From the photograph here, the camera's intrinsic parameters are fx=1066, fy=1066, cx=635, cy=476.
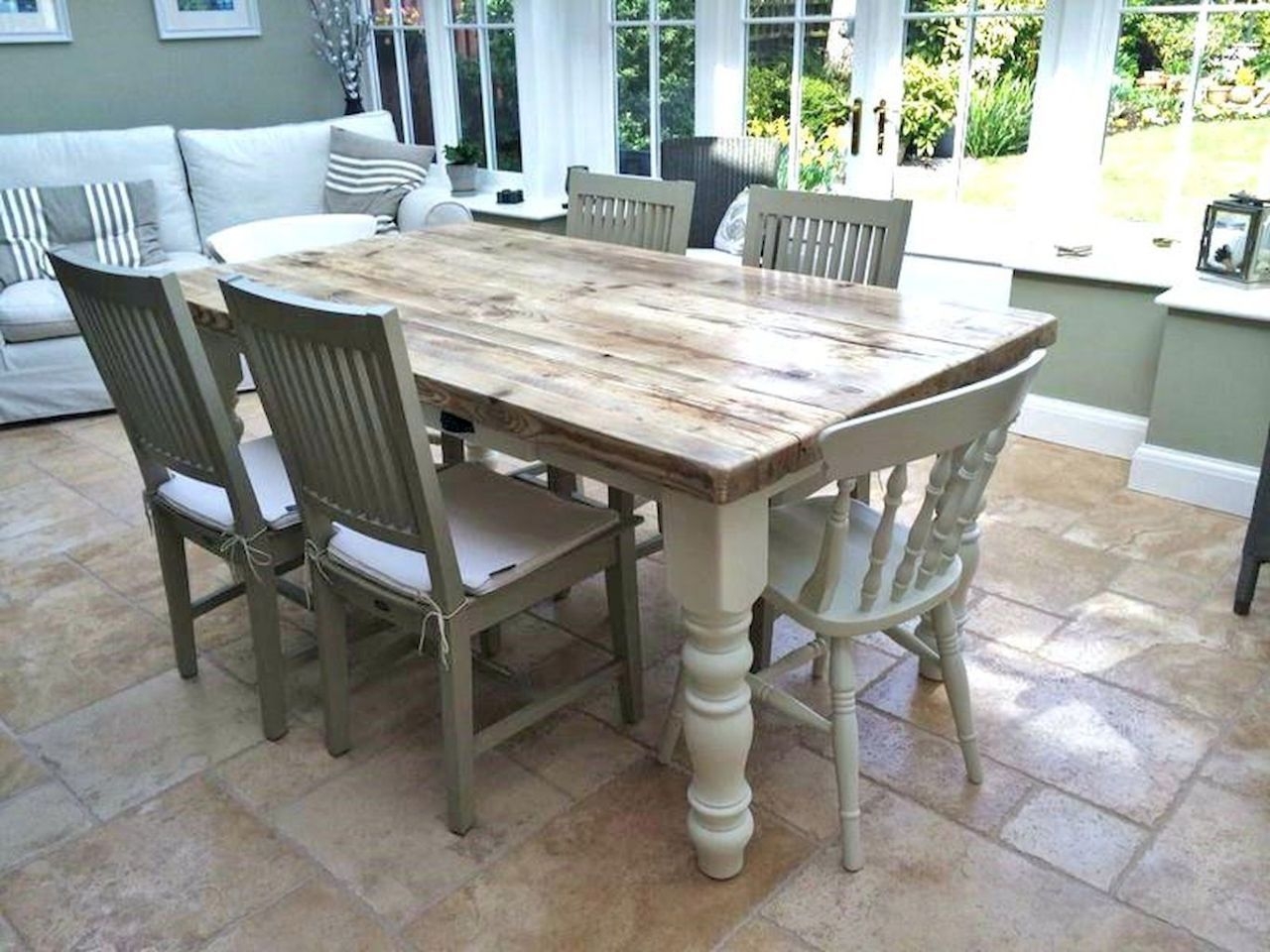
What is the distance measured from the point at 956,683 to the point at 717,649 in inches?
22.6

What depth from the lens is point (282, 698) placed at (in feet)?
6.99

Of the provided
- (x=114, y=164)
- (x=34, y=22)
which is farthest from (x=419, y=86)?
(x=34, y=22)

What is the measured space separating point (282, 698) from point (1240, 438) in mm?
2593

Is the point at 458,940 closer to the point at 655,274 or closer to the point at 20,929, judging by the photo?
the point at 20,929

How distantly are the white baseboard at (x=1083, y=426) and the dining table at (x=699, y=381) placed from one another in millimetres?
1510

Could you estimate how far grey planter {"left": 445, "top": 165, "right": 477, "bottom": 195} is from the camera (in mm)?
4984

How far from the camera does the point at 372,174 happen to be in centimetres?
464

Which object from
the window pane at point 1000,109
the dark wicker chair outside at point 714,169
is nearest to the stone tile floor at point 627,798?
the window pane at point 1000,109

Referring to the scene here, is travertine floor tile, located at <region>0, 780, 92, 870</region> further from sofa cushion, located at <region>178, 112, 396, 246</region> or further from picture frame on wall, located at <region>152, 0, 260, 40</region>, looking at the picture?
picture frame on wall, located at <region>152, 0, 260, 40</region>

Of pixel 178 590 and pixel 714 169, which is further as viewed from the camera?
pixel 714 169

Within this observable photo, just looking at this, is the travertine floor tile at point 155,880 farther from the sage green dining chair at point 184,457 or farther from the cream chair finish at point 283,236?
the cream chair finish at point 283,236

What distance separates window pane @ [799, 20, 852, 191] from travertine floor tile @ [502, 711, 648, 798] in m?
2.69

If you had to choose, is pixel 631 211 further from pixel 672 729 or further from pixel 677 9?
pixel 677 9

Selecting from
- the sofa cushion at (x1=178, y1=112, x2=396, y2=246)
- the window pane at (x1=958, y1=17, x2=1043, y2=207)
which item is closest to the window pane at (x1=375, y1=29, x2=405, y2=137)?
the sofa cushion at (x1=178, y1=112, x2=396, y2=246)
